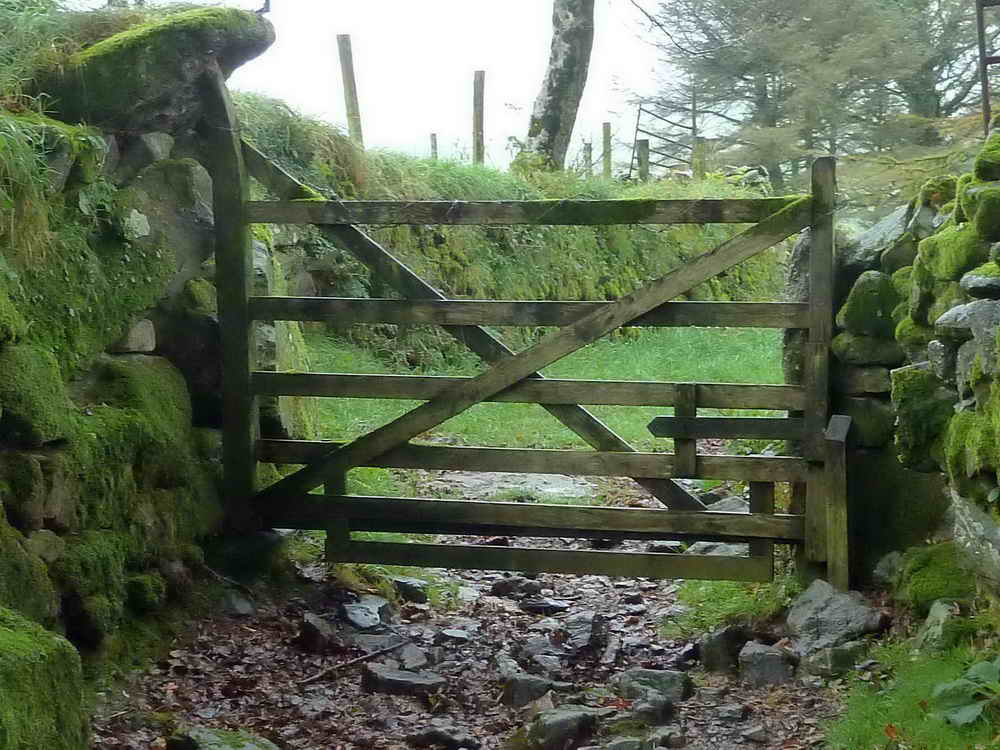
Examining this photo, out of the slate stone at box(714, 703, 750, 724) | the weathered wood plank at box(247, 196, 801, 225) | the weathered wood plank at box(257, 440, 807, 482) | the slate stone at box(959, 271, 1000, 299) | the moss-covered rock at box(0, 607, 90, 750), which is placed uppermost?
the weathered wood plank at box(247, 196, 801, 225)

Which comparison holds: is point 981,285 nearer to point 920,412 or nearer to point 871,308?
point 920,412

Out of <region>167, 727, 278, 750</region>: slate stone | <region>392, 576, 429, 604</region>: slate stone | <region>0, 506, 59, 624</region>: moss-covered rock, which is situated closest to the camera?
<region>0, 506, 59, 624</region>: moss-covered rock

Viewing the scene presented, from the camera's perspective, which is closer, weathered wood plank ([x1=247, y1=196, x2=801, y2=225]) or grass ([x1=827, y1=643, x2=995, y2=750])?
grass ([x1=827, y1=643, x2=995, y2=750])

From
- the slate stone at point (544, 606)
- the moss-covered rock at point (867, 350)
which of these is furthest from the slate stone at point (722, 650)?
the moss-covered rock at point (867, 350)

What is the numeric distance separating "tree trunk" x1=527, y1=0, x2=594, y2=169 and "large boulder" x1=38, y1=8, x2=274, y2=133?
1079cm

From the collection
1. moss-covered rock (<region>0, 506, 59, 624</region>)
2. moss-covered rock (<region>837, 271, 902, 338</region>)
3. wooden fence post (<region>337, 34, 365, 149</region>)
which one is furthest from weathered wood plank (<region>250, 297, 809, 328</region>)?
wooden fence post (<region>337, 34, 365, 149</region>)

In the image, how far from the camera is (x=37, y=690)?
11.3ft

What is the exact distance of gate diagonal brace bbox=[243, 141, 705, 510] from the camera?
19.5 ft

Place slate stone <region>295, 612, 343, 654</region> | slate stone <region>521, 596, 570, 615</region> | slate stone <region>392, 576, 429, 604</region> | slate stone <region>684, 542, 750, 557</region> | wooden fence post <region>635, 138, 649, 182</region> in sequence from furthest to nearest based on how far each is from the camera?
1. wooden fence post <region>635, 138, 649, 182</region>
2. slate stone <region>684, 542, 750, 557</region>
3. slate stone <region>392, 576, 429, 604</region>
4. slate stone <region>521, 596, 570, 615</region>
5. slate stone <region>295, 612, 343, 654</region>

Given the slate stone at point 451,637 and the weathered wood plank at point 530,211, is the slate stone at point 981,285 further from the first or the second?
the slate stone at point 451,637

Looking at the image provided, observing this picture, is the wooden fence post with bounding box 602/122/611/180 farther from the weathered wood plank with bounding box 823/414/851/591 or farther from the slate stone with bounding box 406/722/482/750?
the slate stone with bounding box 406/722/482/750

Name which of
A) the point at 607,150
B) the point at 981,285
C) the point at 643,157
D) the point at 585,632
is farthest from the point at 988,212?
the point at 643,157

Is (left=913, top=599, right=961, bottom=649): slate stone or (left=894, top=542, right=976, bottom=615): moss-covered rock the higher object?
(left=894, top=542, right=976, bottom=615): moss-covered rock

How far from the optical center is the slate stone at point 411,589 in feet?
22.0
